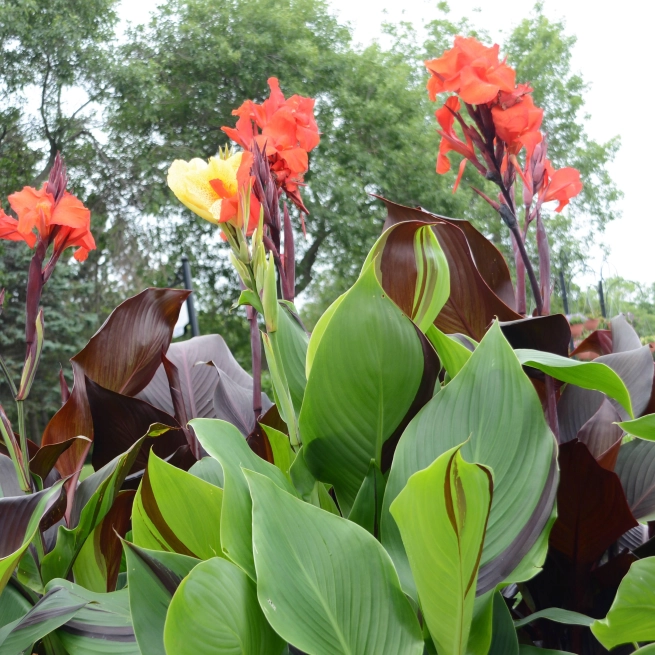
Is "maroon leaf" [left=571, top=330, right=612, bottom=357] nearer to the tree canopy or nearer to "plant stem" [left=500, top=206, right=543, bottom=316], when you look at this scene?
"plant stem" [left=500, top=206, right=543, bottom=316]

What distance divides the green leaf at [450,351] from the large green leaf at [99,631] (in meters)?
0.29

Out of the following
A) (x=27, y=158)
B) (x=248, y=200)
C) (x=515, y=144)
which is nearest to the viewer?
(x=248, y=200)

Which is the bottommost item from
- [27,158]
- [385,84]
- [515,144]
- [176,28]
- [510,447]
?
[510,447]

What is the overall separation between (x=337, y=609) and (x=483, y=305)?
35 cm

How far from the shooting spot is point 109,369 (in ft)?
2.49

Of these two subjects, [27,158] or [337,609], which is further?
[27,158]

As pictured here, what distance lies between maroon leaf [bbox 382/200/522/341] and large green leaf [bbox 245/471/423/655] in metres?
0.29

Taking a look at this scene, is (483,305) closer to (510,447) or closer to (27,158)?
(510,447)

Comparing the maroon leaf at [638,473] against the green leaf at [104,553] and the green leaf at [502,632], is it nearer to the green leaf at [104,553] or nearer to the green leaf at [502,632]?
the green leaf at [502,632]

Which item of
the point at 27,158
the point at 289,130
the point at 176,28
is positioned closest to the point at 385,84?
the point at 176,28

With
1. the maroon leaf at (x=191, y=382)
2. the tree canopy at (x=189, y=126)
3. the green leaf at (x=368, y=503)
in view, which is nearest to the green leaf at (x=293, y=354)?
the green leaf at (x=368, y=503)

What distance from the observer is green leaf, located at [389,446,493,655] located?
0.31m

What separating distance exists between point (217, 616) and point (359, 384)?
0.56 feet

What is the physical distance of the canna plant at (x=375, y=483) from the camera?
351mm
